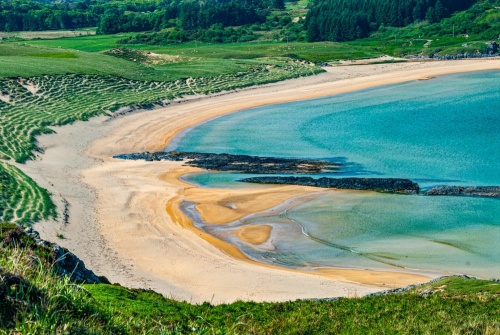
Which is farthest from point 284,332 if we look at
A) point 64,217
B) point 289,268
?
point 64,217

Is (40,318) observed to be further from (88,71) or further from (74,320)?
(88,71)

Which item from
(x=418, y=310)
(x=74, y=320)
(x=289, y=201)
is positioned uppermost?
(x=74, y=320)

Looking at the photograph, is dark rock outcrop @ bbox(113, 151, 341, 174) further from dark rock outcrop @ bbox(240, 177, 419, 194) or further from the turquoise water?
dark rock outcrop @ bbox(240, 177, 419, 194)

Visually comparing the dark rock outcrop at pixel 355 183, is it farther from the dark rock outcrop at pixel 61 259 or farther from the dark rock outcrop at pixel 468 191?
the dark rock outcrop at pixel 61 259

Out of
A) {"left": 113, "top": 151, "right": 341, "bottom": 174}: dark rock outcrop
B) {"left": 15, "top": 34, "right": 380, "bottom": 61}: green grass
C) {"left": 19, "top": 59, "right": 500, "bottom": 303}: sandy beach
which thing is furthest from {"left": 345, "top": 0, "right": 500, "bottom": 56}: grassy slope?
{"left": 113, "top": 151, "right": 341, "bottom": 174}: dark rock outcrop

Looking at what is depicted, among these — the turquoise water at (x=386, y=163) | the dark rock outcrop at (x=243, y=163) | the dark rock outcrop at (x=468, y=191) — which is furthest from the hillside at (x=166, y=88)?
the dark rock outcrop at (x=468, y=191)

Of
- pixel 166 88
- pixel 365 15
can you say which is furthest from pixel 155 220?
pixel 365 15
